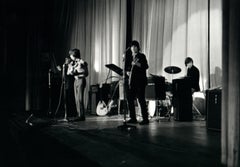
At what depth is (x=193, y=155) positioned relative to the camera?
2926 millimetres

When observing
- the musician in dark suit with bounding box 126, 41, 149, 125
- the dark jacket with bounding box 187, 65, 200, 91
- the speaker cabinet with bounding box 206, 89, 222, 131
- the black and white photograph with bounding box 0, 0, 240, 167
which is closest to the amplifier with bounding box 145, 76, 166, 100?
the black and white photograph with bounding box 0, 0, 240, 167

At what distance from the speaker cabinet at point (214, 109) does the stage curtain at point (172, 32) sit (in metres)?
2.98

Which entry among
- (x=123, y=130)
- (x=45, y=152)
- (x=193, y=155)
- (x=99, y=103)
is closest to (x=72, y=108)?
(x=99, y=103)

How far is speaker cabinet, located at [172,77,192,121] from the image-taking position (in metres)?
6.68

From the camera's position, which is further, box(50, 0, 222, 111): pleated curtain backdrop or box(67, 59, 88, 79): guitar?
box(50, 0, 222, 111): pleated curtain backdrop

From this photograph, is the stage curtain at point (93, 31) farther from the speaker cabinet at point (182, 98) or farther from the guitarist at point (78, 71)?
the guitarist at point (78, 71)

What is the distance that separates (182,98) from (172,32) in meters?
2.62

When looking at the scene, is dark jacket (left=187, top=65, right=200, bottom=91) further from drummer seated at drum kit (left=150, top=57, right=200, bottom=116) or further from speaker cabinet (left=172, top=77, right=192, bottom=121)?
speaker cabinet (left=172, top=77, right=192, bottom=121)

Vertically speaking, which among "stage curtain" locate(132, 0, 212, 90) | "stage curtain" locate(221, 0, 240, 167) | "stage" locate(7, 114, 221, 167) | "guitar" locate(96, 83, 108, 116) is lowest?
"stage" locate(7, 114, 221, 167)

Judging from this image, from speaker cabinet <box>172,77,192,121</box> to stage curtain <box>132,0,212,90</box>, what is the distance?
1431mm

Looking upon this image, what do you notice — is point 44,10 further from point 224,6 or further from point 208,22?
point 224,6

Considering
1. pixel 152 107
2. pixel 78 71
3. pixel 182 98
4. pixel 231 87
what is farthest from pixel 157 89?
pixel 231 87

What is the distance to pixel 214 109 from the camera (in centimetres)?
493

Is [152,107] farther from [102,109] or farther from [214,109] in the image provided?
[214,109]
